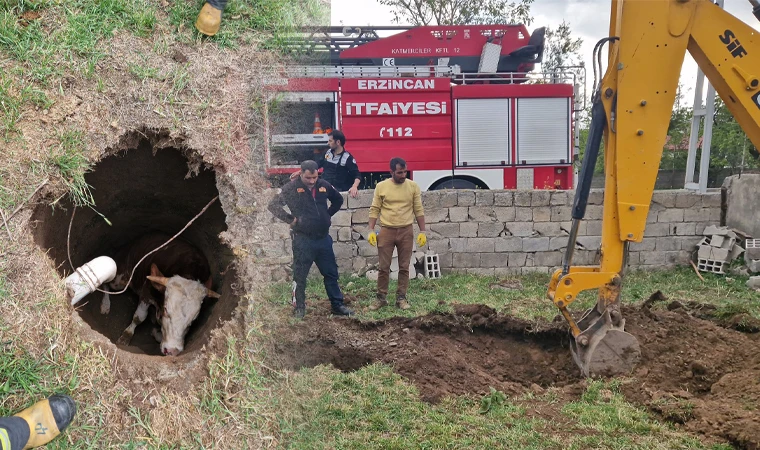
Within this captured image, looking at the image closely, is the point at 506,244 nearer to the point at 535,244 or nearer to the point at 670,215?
the point at 535,244

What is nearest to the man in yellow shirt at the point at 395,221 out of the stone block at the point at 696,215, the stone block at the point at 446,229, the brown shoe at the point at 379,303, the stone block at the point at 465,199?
the brown shoe at the point at 379,303

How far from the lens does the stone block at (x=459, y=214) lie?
8172 mm

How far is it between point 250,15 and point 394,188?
3496 mm

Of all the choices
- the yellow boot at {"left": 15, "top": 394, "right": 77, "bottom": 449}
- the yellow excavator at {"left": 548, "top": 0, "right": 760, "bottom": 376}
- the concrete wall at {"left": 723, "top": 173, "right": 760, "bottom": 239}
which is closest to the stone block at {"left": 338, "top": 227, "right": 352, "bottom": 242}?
the yellow excavator at {"left": 548, "top": 0, "right": 760, "bottom": 376}

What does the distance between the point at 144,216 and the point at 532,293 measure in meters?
5.12

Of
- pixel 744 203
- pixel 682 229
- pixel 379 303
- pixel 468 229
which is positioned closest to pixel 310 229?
pixel 379 303

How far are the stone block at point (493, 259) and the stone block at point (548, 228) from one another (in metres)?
0.66

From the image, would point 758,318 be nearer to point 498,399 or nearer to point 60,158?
point 498,399

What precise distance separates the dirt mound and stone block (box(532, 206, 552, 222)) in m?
2.52

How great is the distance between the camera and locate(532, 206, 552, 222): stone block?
8.29m

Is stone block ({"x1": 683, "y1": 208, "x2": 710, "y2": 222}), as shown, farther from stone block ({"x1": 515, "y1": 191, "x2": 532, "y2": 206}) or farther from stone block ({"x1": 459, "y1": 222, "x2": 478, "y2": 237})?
stone block ({"x1": 459, "y1": 222, "x2": 478, "y2": 237})

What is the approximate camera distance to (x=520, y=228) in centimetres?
830

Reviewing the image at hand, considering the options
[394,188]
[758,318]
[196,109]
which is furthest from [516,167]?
[196,109]

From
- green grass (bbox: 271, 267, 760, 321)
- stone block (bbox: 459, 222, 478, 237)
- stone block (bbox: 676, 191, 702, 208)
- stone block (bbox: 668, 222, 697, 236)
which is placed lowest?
green grass (bbox: 271, 267, 760, 321)
